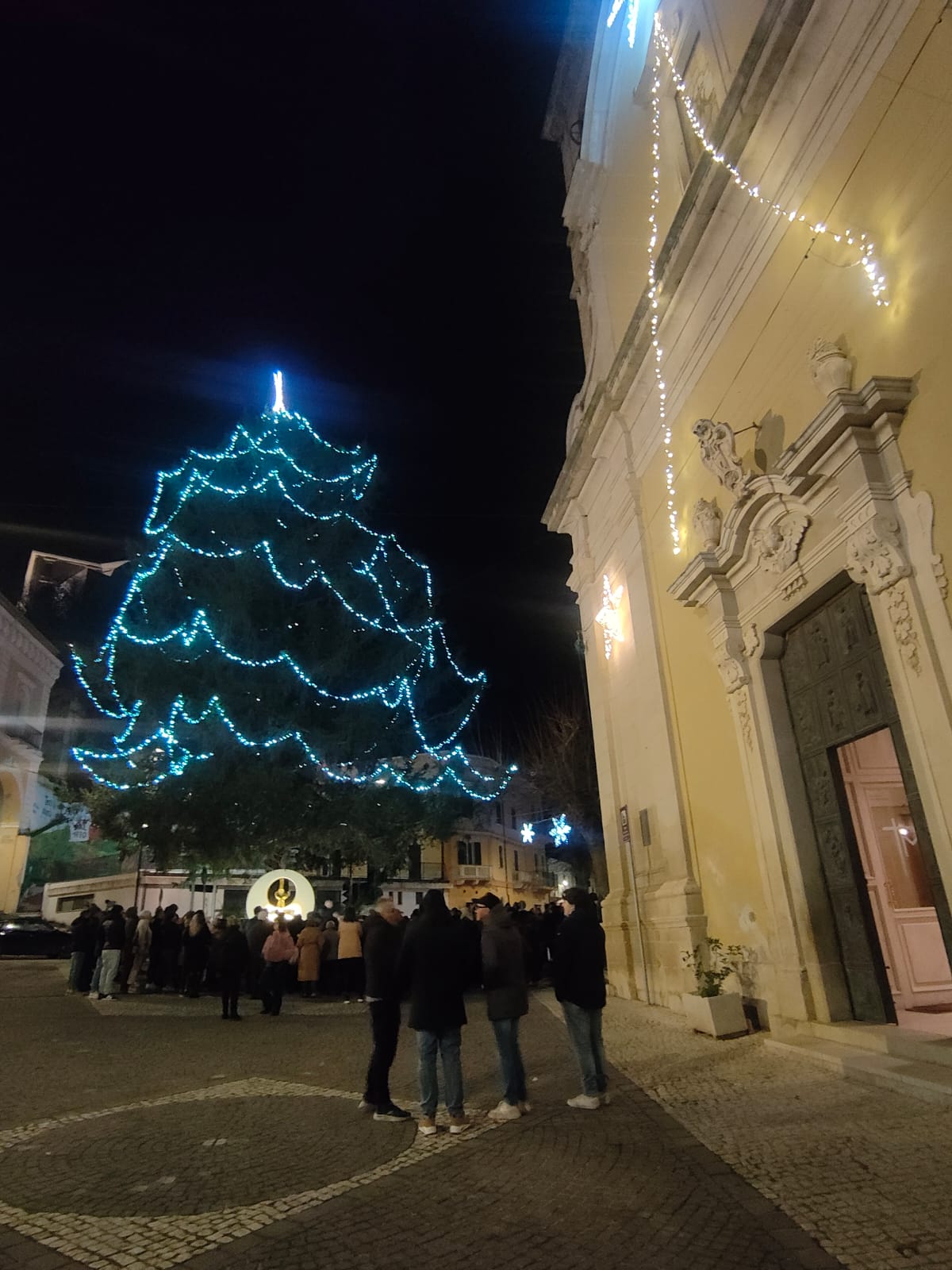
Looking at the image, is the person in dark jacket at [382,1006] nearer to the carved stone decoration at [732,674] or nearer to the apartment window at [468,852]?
the carved stone decoration at [732,674]

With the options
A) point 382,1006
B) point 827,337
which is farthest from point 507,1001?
point 827,337

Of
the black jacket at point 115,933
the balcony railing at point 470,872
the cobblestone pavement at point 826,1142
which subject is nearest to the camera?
the cobblestone pavement at point 826,1142

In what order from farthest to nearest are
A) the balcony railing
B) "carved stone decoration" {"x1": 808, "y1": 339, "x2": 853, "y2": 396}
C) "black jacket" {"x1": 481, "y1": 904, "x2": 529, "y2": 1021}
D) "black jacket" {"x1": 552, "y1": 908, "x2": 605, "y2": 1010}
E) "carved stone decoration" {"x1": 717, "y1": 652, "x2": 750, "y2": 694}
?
the balcony railing, "carved stone decoration" {"x1": 717, "y1": 652, "x2": 750, "y2": 694}, "carved stone decoration" {"x1": 808, "y1": 339, "x2": 853, "y2": 396}, "black jacket" {"x1": 552, "y1": 908, "x2": 605, "y2": 1010}, "black jacket" {"x1": 481, "y1": 904, "x2": 529, "y2": 1021}

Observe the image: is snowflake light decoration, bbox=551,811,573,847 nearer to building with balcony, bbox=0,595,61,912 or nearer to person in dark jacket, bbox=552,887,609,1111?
building with balcony, bbox=0,595,61,912

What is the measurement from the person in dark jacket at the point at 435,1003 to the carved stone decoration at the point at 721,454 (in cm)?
533

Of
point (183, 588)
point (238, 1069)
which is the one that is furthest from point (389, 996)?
point (183, 588)

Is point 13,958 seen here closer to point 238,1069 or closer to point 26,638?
point 26,638

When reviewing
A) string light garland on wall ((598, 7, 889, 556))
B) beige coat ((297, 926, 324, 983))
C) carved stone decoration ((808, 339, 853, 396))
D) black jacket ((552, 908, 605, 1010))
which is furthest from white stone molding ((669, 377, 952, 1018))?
beige coat ((297, 926, 324, 983))

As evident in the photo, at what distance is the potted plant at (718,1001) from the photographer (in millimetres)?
7973

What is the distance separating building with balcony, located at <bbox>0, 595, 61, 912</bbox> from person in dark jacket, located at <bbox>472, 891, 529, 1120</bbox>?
32.7m

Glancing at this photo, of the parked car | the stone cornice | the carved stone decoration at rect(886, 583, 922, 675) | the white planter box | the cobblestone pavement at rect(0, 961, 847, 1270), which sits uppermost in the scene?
Result: the stone cornice

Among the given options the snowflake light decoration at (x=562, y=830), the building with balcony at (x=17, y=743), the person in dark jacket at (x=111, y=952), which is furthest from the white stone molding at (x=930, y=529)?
the building with balcony at (x=17, y=743)

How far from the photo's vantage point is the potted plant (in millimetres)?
7973

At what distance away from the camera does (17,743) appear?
3319 cm
